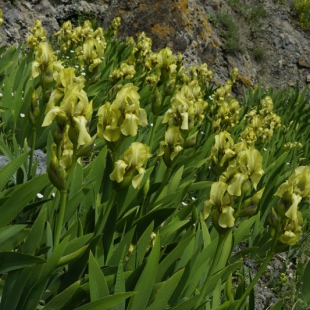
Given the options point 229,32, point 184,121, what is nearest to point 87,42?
point 184,121

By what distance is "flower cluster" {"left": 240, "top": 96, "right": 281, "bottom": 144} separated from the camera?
3311 millimetres

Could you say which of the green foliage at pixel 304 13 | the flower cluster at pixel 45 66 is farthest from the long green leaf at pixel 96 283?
the green foliage at pixel 304 13

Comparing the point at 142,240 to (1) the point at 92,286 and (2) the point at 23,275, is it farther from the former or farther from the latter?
(2) the point at 23,275

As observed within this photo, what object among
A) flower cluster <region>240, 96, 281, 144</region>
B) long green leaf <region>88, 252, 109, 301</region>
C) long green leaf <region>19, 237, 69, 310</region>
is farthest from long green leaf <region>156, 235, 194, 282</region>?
flower cluster <region>240, 96, 281, 144</region>

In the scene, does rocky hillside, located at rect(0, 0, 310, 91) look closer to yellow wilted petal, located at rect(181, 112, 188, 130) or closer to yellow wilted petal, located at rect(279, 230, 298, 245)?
yellow wilted petal, located at rect(181, 112, 188, 130)

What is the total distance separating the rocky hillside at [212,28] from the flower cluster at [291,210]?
4508 mm

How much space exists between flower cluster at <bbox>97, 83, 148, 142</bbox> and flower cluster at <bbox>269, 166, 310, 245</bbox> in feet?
1.62

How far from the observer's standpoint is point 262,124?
407cm

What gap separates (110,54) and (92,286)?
366 centimetres

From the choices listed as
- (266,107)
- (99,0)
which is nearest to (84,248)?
(266,107)

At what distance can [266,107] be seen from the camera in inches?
179

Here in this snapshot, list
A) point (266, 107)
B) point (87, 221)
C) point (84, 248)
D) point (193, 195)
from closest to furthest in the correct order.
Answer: point (84, 248) < point (87, 221) < point (193, 195) < point (266, 107)

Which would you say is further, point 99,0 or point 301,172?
point 99,0

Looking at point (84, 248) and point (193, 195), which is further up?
point (84, 248)
